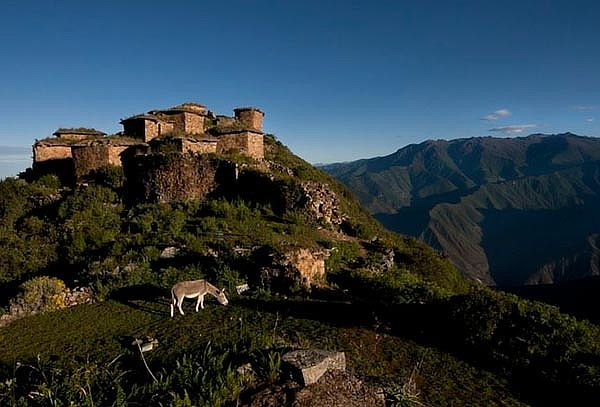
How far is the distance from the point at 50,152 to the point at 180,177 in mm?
11039

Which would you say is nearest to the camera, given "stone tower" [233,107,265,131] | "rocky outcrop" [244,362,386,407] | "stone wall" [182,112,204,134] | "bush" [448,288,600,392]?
"rocky outcrop" [244,362,386,407]

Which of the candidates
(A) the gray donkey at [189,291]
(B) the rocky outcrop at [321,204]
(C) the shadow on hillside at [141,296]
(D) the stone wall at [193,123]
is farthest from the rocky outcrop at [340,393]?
(D) the stone wall at [193,123]

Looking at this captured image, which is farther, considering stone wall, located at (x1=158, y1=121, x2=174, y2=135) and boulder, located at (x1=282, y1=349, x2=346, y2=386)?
stone wall, located at (x1=158, y1=121, x2=174, y2=135)

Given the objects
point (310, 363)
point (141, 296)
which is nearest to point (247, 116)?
point (141, 296)

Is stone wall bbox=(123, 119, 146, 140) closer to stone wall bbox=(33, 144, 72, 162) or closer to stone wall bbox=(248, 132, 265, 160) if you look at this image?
stone wall bbox=(33, 144, 72, 162)

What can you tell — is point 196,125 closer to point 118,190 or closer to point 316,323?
point 118,190

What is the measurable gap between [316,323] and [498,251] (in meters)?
183

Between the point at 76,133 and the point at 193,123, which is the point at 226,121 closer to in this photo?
the point at 193,123

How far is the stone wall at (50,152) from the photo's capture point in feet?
88.3

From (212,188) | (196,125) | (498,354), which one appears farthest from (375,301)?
(196,125)

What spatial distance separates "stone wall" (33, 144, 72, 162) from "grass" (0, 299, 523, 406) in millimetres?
19418

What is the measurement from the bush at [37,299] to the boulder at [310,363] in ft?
31.2

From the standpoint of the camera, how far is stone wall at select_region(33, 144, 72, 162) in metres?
26.9

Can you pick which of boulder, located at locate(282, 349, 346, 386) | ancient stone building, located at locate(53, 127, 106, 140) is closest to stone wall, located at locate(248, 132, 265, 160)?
ancient stone building, located at locate(53, 127, 106, 140)
